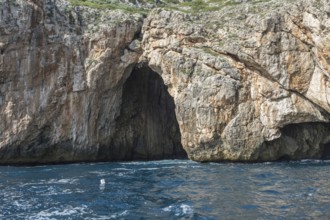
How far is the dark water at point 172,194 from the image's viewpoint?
58.6 ft

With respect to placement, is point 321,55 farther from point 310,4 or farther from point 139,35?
point 139,35

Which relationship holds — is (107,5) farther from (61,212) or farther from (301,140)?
(61,212)

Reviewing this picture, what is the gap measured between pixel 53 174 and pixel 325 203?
67.3 feet

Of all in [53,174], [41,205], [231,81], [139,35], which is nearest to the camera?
[41,205]

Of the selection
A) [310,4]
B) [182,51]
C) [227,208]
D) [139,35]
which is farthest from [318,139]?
[227,208]

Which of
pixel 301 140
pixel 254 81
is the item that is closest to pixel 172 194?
pixel 254 81

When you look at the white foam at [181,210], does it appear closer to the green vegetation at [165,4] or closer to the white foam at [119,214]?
the white foam at [119,214]

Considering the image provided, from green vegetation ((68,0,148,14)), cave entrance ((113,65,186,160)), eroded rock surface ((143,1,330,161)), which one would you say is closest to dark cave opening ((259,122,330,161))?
eroded rock surface ((143,1,330,161))

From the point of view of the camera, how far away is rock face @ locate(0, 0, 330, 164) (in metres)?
35.9

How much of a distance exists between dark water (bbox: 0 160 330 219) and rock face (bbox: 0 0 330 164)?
589cm

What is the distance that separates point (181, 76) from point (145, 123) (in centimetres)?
1052

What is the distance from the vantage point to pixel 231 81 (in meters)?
36.8

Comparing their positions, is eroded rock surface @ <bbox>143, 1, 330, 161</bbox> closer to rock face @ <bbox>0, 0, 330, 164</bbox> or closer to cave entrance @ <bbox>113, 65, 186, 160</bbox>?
rock face @ <bbox>0, 0, 330, 164</bbox>

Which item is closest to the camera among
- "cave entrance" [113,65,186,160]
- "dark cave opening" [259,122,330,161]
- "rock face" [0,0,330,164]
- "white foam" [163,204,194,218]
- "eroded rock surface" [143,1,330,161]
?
"white foam" [163,204,194,218]
